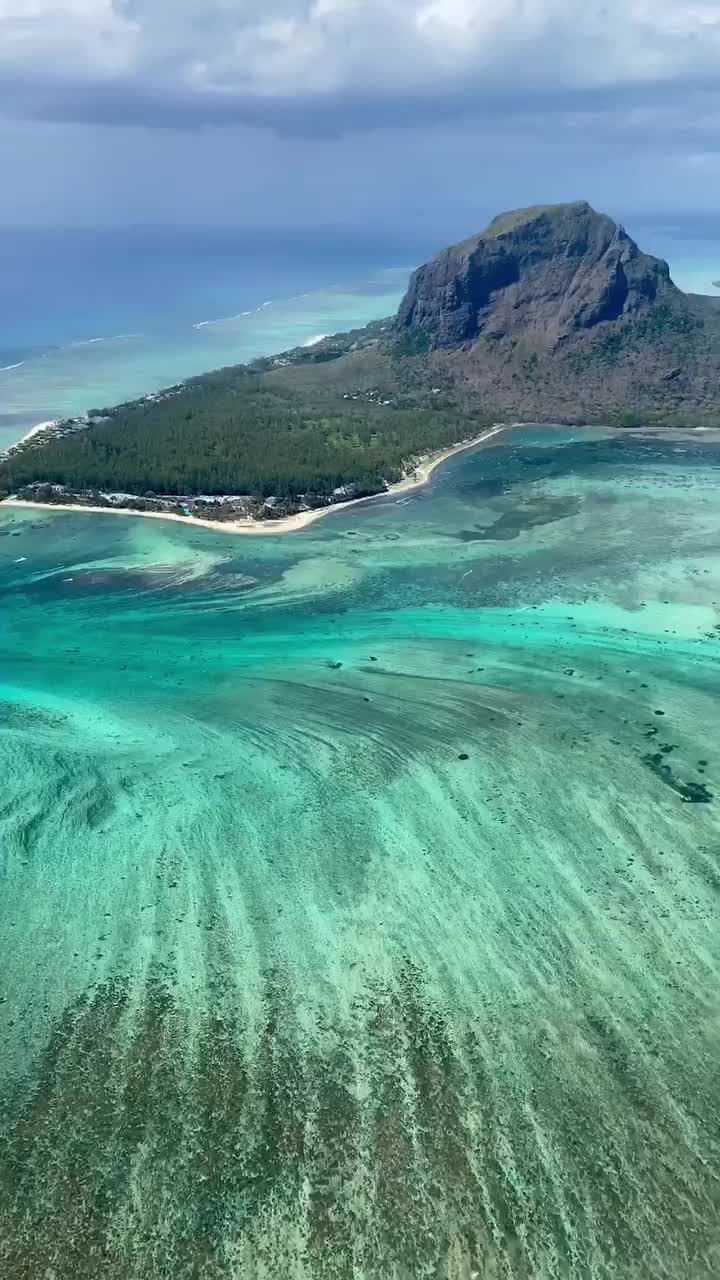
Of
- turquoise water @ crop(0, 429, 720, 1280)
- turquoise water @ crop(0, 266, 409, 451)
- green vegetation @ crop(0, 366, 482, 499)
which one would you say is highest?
turquoise water @ crop(0, 266, 409, 451)

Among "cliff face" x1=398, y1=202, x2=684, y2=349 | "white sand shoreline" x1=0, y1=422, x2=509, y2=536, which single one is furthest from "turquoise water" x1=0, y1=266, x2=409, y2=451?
"cliff face" x1=398, y1=202, x2=684, y2=349

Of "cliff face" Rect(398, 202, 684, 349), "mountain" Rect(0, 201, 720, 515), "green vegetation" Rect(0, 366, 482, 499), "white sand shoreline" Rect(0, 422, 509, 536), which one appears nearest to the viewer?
"white sand shoreline" Rect(0, 422, 509, 536)

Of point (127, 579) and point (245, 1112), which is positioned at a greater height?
point (127, 579)

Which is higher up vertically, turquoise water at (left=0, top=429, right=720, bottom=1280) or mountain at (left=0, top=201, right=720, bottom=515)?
mountain at (left=0, top=201, right=720, bottom=515)

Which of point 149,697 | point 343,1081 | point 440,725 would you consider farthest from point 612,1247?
point 149,697

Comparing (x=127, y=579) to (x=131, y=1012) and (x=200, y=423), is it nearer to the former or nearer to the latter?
(x=131, y=1012)

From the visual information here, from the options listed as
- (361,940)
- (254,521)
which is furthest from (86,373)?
(361,940)

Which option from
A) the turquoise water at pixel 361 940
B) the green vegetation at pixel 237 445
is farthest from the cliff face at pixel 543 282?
the turquoise water at pixel 361 940

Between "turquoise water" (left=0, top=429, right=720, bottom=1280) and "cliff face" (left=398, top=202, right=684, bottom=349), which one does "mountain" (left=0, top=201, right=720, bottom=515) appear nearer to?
"cliff face" (left=398, top=202, right=684, bottom=349)
